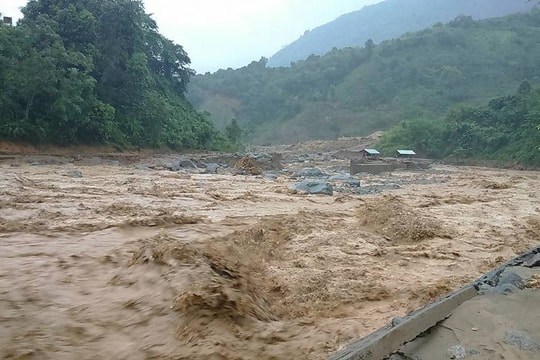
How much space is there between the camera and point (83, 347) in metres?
3.22

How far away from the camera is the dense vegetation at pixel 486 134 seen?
31.4 m

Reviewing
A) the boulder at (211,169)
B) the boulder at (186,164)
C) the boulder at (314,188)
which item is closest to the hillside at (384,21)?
the boulder at (211,169)

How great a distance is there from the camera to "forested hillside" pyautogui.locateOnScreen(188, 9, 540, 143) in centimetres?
6019

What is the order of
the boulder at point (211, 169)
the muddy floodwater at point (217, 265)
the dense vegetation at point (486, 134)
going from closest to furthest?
the muddy floodwater at point (217, 265) → the boulder at point (211, 169) → the dense vegetation at point (486, 134)

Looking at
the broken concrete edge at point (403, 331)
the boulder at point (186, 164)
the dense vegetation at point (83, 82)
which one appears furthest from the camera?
the boulder at point (186, 164)

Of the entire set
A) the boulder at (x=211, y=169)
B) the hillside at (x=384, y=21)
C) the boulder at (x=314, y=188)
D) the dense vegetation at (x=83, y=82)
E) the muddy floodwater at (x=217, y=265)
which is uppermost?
the hillside at (x=384, y=21)

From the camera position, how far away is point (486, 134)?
34688mm

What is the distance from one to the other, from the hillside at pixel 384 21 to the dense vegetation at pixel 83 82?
4044 inches

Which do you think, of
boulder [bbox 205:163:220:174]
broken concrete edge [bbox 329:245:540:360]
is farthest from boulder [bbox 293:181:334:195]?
broken concrete edge [bbox 329:245:540:360]

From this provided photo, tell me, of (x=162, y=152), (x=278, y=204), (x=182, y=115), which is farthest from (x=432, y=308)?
(x=182, y=115)

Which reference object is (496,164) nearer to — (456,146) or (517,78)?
(456,146)

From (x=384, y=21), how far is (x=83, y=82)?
13904 cm

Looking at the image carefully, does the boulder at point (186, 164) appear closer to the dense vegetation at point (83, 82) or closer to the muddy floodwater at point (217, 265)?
the dense vegetation at point (83, 82)

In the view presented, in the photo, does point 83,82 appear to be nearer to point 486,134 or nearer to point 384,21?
point 486,134
